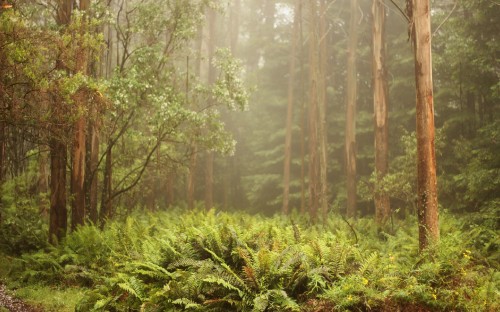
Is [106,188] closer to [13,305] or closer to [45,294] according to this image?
[45,294]

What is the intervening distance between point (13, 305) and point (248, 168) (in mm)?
23336

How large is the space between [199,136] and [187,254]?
9.11 meters

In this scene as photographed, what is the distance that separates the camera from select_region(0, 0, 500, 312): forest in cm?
811

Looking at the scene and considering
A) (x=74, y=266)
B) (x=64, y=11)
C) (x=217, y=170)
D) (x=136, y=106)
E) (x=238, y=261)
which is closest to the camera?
(x=238, y=261)

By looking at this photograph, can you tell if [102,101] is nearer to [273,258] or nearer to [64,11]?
[64,11]

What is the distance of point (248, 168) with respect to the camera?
32156mm

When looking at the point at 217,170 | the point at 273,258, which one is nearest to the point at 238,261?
the point at 273,258

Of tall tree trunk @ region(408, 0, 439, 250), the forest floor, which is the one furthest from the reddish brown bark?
tall tree trunk @ region(408, 0, 439, 250)

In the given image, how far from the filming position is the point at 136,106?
15719 mm

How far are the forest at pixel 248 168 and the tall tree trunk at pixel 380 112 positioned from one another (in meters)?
0.06

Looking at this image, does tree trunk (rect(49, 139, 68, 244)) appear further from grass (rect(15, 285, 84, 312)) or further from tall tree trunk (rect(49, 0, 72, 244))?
grass (rect(15, 285, 84, 312))

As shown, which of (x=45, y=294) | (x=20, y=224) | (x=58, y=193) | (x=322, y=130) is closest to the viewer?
(x=45, y=294)

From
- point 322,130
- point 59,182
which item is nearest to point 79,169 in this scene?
point 59,182

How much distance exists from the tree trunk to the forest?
61 millimetres
